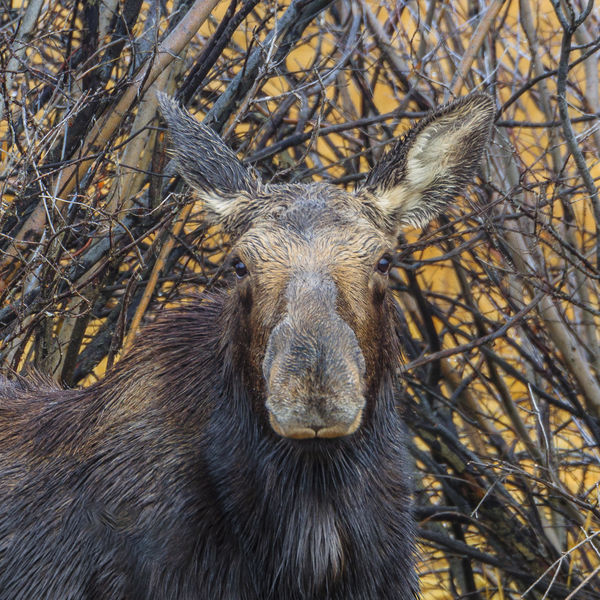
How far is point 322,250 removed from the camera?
3447mm

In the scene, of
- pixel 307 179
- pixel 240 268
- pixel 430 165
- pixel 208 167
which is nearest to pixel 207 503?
pixel 240 268

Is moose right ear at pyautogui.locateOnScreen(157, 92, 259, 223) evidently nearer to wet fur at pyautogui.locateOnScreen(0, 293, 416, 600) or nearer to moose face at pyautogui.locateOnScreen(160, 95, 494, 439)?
moose face at pyautogui.locateOnScreen(160, 95, 494, 439)

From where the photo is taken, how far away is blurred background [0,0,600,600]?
16.2 feet

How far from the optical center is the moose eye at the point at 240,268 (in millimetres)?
3588

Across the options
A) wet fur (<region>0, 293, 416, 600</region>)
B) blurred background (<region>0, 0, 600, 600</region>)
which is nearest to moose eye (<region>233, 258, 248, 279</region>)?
wet fur (<region>0, 293, 416, 600</region>)

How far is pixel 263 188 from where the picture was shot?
4020 mm

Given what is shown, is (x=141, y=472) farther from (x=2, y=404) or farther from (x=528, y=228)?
(x=528, y=228)

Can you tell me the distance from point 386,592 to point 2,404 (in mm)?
1898

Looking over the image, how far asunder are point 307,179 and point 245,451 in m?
3.73

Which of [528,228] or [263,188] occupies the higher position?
[528,228]

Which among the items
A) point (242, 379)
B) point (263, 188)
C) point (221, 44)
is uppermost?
point (221, 44)

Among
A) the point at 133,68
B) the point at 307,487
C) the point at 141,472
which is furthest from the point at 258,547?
the point at 133,68

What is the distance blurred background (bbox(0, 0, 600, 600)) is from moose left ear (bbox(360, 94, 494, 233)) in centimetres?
58

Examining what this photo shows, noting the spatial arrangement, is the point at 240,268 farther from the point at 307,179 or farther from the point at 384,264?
the point at 307,179
